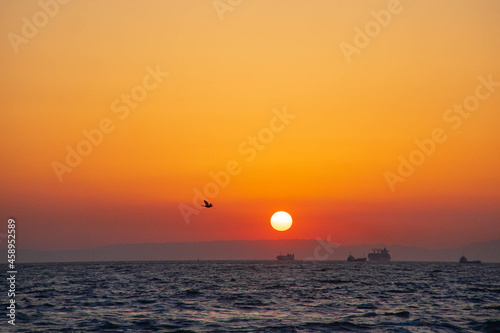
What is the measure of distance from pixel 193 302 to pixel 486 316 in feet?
89.0

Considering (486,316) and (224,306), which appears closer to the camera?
(486,316)

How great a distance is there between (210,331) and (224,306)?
1472 centimetres

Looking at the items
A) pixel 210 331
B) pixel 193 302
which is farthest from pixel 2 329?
pixel 193 302

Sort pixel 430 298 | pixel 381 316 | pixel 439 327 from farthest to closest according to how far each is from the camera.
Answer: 1. pixel 430 298
2. pixel 381 316
3. pixel 439 327

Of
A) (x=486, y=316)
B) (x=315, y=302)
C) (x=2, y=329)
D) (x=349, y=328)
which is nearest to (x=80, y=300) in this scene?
(x=2, y=329)

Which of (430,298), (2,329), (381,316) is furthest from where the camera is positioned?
(430,298)

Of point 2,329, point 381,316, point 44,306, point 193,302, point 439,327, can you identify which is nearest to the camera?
point 2,329

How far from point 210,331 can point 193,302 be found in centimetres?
1854

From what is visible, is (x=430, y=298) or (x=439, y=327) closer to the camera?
(x=439, y=327)

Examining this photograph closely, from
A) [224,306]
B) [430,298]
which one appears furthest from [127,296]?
[430,298]

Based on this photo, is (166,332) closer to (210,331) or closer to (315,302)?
(210,331)

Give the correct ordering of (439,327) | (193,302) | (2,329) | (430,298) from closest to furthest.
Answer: (2,329), (439,327), (193,302), (430,298)

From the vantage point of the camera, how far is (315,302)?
54.3 meters

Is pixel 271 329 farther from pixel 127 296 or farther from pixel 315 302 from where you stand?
pixel 127 296
